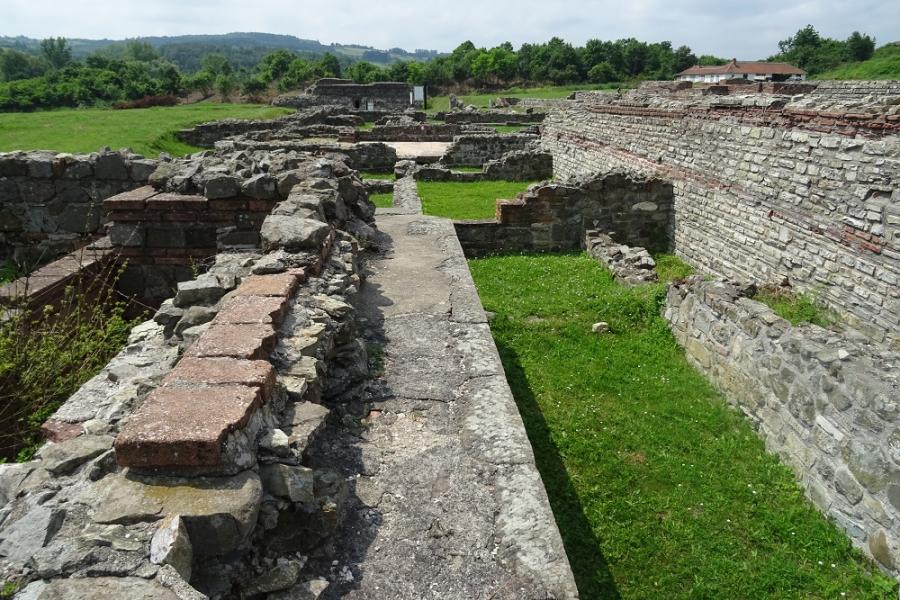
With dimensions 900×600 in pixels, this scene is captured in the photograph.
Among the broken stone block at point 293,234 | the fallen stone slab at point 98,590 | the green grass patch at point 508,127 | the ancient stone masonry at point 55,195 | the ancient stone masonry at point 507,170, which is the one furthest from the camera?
the green grass patch at point 508,127

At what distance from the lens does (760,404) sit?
5.12 meters

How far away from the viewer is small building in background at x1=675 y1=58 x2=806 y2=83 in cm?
5608

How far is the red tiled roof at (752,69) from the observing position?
57.1 meters

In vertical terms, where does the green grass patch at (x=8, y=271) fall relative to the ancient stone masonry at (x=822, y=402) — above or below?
above

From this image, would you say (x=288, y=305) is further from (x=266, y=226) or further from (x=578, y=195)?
(x=578, y=195)

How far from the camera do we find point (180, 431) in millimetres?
2094

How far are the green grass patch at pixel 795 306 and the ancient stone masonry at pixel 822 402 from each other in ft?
4.32

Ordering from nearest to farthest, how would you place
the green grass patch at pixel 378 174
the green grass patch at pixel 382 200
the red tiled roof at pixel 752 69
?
1. the green grass patch at pixel 382 200
2. the green grass patch at pixel 378 174
3. the red tiled roof at pixel 752 69

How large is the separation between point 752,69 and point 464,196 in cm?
5915

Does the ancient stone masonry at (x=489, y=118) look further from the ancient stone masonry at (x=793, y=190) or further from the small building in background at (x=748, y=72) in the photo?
the small building in background at (x=748, y=72)

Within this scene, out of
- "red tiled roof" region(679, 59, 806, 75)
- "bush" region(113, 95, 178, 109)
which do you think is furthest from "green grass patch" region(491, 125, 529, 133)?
"red tiled roof" region(679, 59, 806, 75)

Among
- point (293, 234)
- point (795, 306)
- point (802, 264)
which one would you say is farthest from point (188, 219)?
point (802, 264)

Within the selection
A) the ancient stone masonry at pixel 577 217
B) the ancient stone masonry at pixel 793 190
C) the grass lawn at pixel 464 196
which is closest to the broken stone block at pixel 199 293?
the ancient stone masonry at pixel 577 217

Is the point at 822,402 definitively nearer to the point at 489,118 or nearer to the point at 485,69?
the point at 489,118
